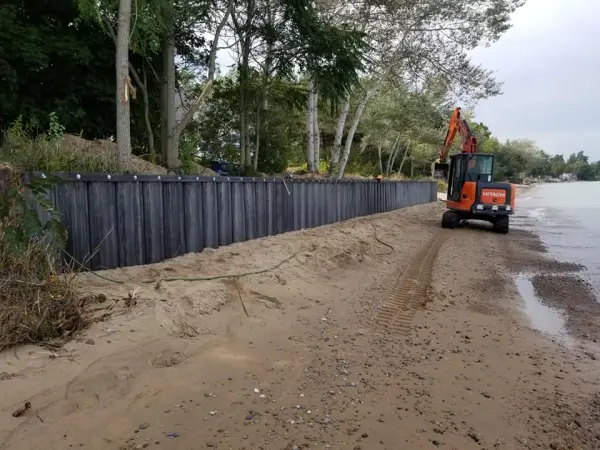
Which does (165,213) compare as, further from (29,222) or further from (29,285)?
(29,285)

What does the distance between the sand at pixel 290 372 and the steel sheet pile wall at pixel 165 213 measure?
38 cm

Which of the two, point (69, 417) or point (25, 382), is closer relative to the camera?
point (69, 417)

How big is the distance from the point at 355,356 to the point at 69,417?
266 centimetres

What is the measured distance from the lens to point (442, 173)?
1939cm

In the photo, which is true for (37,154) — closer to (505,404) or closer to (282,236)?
(282,236)

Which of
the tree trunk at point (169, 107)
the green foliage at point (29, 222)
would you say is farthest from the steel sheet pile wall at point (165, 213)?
the tree trunk at point (169, 107)

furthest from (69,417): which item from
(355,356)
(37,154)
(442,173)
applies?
(442,173)

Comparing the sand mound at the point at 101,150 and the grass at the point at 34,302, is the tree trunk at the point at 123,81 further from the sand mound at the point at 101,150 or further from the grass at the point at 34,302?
the grass at the point at 34,302

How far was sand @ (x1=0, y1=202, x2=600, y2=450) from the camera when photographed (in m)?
3.29

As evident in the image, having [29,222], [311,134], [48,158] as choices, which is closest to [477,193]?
[311,134]

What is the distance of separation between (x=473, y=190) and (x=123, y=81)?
1257 cm

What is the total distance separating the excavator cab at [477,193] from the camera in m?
15.9

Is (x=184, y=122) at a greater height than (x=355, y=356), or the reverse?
(x=184, y=122)

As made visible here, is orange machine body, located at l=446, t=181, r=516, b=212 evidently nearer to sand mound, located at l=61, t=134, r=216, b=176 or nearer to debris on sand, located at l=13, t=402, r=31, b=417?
sand mound, located at l=61, t=134, r=216, b=176
